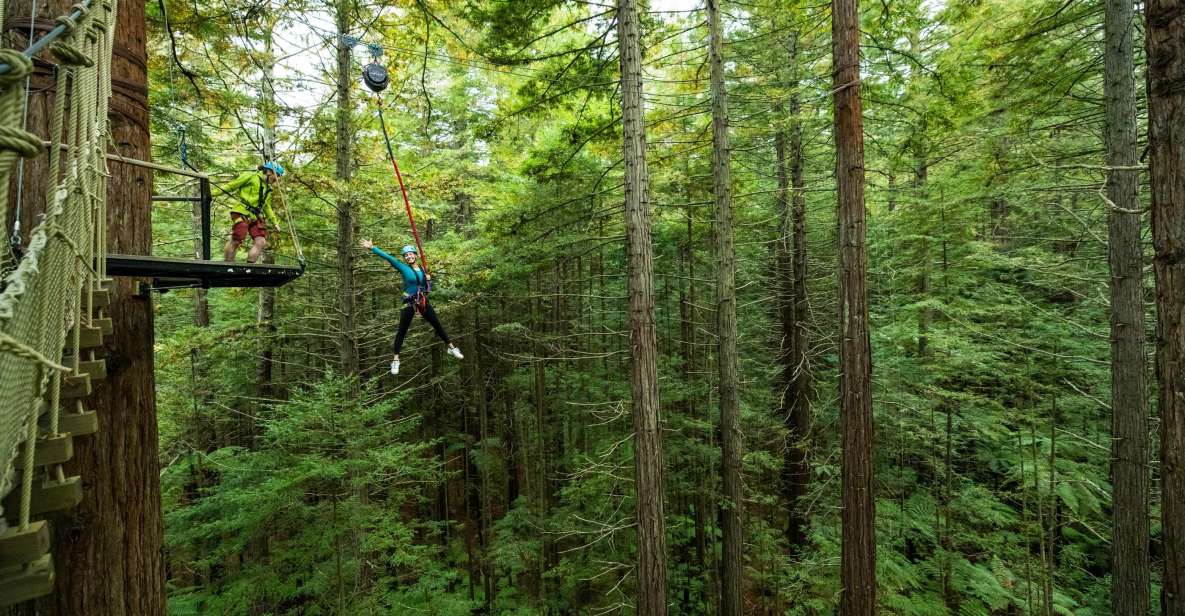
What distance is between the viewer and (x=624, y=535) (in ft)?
37.0

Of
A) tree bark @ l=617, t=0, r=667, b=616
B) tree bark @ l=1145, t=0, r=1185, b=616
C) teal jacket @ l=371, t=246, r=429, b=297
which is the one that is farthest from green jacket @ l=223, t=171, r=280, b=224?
tree bark @ l=1145, t=0, r=1185, b=616

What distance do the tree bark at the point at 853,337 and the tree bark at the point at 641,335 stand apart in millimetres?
1974

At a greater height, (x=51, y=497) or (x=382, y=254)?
(x=382, y=254)

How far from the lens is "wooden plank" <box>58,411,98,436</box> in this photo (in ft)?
6.14

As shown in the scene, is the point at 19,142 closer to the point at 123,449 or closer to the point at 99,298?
the point at 99,298

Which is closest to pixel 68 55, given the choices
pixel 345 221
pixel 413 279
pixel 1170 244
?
pixel 413 279

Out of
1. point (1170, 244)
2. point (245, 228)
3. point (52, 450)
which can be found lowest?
point (52, 450)

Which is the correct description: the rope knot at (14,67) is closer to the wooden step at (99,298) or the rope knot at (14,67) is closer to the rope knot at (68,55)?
the rope knot at (68,55)

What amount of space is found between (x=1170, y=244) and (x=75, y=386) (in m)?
5.55

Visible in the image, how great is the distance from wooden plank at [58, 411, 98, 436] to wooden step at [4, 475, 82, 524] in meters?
0.26

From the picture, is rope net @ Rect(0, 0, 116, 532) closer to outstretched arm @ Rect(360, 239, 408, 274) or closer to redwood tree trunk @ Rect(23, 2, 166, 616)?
redwood tree trunk @ Rect(23, 2, 166, 616)

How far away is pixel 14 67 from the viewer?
1.10 meters

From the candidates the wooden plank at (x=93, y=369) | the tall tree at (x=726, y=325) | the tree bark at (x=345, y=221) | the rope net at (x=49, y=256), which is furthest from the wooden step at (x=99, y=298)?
the tall tree at (x=726, y=325)

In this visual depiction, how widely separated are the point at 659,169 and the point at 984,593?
10.4 metres
